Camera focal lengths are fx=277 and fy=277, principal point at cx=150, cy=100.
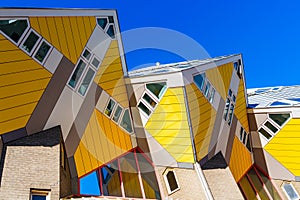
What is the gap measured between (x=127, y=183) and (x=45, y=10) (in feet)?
20.3

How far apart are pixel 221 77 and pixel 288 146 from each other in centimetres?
395

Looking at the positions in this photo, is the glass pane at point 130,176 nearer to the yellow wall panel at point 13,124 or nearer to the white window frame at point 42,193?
the white window frame at point 42,193

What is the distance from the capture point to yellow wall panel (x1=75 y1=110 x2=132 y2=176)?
8484 mm

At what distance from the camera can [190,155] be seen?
938 cm

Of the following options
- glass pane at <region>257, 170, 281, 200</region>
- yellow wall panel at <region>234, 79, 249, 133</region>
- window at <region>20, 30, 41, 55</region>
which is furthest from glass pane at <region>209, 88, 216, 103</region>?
window at <region>20, 30, 41, 55</region>

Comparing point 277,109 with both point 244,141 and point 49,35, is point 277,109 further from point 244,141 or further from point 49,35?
point 49,35

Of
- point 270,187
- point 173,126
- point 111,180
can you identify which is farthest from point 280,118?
point 111,180

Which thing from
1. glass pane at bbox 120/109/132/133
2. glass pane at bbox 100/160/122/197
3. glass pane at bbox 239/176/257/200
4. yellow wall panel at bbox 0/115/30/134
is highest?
glass pane at bbox 120/109/132/133

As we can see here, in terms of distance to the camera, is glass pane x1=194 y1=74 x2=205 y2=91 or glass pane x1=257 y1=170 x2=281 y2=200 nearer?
glass pane x1=194 y1=74 x2=205 y2=91

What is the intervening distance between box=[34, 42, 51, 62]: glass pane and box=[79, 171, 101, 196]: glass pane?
3.69 m

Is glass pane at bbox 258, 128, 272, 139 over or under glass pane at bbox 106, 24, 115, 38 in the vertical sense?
under

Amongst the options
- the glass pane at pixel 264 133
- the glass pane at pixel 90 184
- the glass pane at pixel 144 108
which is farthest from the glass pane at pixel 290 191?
the glass pane at pixel 90 184

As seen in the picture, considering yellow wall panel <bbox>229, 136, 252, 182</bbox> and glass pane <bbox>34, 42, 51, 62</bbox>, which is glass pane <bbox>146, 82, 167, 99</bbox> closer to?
glass pane <bbox>34, 42, 51, 62</bbox>

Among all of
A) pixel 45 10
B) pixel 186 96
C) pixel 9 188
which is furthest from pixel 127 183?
pixel 45 10
